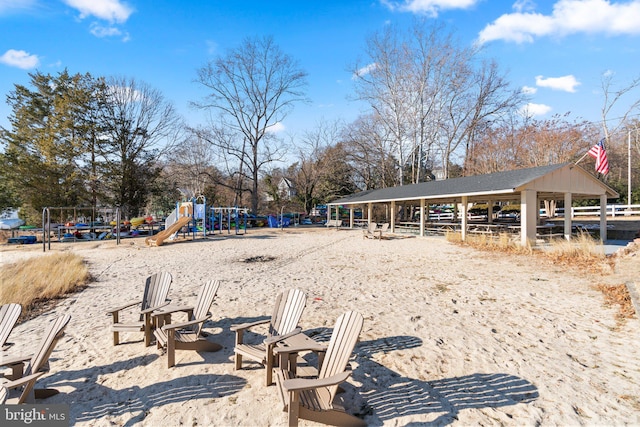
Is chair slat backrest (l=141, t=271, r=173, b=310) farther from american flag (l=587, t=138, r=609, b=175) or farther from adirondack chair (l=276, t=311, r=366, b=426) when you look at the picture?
american flag (l=587, t=138, r=609, b=175)

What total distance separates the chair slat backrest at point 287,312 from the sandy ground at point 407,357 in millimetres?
541

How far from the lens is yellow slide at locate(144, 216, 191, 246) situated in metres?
16.2

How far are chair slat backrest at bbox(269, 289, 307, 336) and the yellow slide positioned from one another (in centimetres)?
1432

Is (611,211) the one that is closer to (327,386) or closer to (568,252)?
(568,252)

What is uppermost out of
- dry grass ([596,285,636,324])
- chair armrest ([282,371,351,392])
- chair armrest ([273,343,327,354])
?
chair armrest ([282,371,351,392])

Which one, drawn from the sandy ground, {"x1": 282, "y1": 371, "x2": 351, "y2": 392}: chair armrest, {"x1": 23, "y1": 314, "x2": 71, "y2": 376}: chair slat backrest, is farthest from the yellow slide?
{"x1": 282, "y1": 371, "x2": 351, "y2": 392}: chair armrest

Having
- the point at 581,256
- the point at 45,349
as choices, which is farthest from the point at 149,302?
the point at 581,256

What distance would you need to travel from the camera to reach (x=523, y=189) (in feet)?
46.1

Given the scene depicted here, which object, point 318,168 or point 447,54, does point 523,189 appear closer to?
point 447,54

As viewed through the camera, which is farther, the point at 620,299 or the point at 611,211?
the point at 611,211

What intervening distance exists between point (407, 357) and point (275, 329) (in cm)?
175

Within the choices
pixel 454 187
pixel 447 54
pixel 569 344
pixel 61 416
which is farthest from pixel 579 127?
pixel 61 416

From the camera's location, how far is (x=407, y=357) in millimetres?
4098

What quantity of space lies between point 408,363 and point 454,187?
54.8 feet
